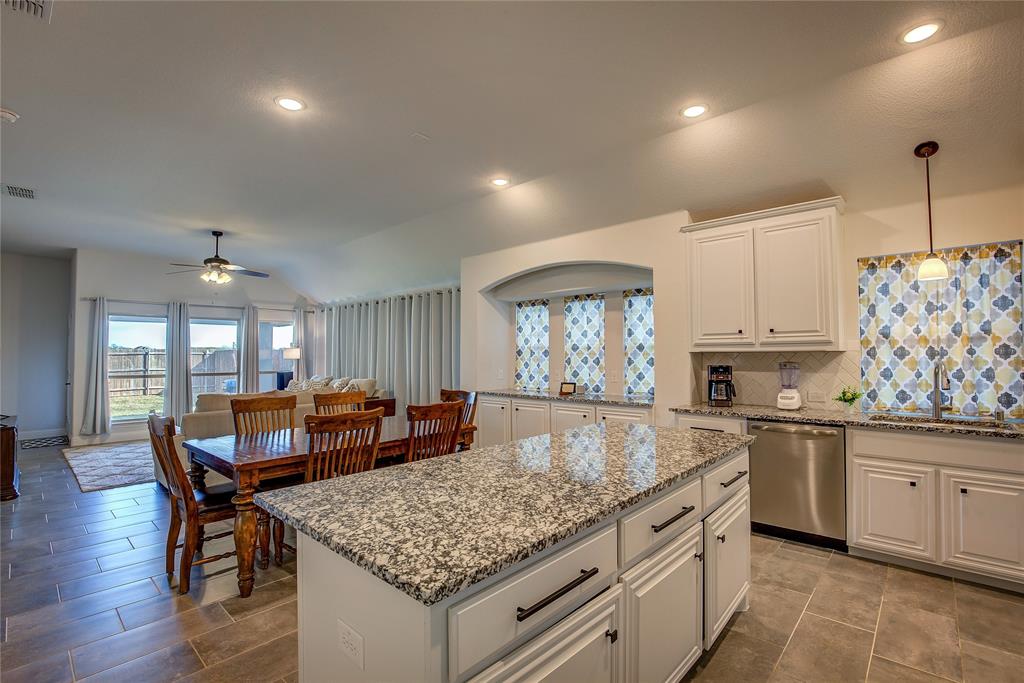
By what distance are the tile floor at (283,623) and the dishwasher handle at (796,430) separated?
0.81 metres

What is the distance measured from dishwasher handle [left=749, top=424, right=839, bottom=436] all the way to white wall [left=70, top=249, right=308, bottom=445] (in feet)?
28.5

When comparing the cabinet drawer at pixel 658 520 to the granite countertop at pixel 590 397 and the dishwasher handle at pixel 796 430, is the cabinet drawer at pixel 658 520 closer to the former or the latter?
the dishwasher handle at pixel 796 430

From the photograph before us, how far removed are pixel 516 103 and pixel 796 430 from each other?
286 centimetres

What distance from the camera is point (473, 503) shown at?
1.38 meters

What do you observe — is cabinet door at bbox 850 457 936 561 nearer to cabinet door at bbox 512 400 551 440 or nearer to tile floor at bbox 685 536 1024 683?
tile floor at bbox 685 536 1024 683

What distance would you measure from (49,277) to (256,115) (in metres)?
7.28

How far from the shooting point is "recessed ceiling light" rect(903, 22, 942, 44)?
2.16 m

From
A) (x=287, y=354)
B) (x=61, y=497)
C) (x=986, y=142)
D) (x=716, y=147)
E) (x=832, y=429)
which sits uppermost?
(x=716, y=147)

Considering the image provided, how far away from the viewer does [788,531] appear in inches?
131

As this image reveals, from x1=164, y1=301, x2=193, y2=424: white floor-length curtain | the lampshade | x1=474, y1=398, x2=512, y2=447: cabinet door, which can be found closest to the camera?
the lampshade

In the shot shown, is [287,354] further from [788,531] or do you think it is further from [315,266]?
[788,531]

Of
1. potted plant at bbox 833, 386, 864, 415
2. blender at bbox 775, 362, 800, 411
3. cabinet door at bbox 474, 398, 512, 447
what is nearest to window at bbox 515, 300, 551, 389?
cabinet door at bbox 474, 398, 512, 447

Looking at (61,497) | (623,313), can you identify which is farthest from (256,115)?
(61,497)

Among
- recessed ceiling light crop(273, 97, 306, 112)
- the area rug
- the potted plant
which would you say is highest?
recessed ceiling light crop(273, 97, 306, 112)
